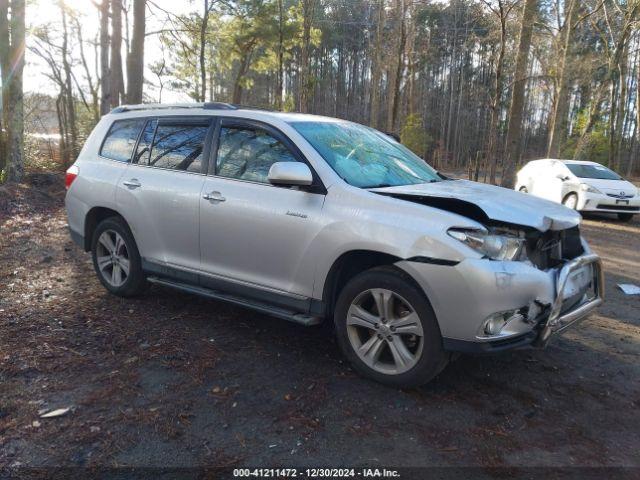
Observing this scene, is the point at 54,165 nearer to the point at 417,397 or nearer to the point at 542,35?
the point at 417,397

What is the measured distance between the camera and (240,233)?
163 inches

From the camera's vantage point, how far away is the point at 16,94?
13.1 m

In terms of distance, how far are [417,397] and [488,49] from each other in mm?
43857

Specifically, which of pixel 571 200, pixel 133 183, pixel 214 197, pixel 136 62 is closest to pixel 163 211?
pixel 133 183

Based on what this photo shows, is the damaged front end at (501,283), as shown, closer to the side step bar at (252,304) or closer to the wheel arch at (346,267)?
the wheel arch at (346,267)

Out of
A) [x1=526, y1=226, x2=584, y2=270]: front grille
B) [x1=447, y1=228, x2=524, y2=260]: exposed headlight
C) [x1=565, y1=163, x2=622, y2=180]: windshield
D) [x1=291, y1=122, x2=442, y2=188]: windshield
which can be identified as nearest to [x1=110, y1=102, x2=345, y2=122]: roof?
[x1=291, y1=122, x2=442, y2=188]: windshield

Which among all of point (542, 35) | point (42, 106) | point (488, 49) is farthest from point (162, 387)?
point (488, 49)

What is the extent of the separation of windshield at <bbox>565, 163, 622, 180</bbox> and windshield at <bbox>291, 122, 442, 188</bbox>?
9.83 m

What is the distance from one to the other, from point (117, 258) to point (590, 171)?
12111mm

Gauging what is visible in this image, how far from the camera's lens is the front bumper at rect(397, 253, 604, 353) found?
10.2 ft

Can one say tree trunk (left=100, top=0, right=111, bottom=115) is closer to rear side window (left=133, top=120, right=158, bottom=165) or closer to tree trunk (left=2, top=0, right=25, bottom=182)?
tree trunk (left=2, top=0, right=25, bottom=182)

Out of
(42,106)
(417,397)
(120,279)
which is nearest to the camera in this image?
(417,397)

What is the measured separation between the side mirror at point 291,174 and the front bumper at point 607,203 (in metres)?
10.8

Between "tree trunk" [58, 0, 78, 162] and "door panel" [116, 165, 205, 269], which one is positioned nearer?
"door panel" [116, 165, 205, 269]
